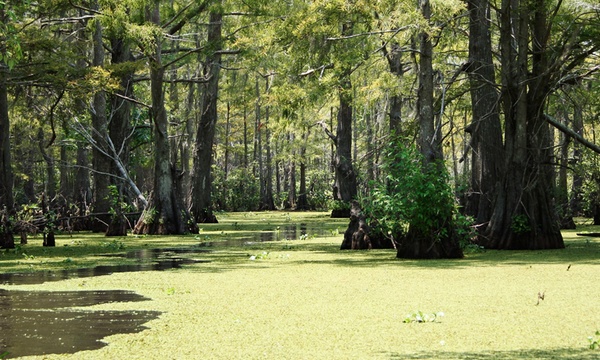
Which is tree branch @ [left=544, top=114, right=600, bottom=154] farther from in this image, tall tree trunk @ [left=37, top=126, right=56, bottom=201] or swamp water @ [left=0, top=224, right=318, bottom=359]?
tall tree trunk @ [left=37, top=126, right=56, bottom=201]

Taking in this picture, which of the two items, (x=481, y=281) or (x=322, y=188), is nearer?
(x=481, y=281)

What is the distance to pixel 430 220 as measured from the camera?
1155 cm

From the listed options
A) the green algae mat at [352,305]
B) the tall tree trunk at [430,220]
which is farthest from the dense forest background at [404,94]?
the green algae mat at [352,305]

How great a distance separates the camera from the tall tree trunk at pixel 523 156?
13156 mm

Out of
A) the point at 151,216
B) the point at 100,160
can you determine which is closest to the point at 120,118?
the point at 100,160

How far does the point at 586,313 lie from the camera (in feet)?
20.5

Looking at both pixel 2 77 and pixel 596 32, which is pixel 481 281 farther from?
pixel 2 77

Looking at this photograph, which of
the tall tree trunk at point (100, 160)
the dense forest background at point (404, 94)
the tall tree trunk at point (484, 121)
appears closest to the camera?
the dense forest background at point (404, 94)

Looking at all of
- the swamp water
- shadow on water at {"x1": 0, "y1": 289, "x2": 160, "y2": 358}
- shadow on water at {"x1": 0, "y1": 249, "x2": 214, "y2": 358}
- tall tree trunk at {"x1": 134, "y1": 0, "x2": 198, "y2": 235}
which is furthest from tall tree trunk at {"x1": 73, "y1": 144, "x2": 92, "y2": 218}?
shadow on water at {"x1": 0, "y1": 289, "x2": 160, "y2": 358}

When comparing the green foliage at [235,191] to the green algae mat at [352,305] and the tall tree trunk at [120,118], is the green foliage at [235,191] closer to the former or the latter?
the tall tree trunk at [120,118]

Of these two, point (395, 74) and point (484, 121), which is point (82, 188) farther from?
point (484, 121)

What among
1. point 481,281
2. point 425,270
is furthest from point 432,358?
point 425,270

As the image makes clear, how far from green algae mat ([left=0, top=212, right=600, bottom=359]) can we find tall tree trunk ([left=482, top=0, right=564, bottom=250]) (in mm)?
765

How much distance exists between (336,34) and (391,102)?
7.94 meters
